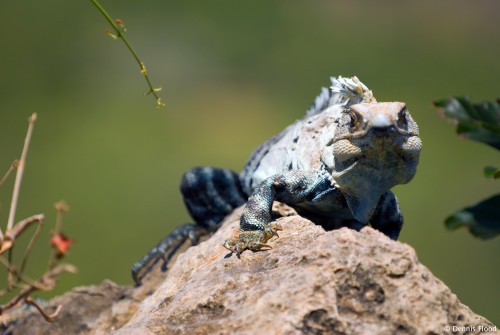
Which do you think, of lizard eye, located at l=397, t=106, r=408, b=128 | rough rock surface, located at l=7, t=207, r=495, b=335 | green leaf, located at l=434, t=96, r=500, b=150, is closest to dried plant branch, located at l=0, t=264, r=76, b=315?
rough rock surface, located at l=7, t=207, r=495, b=335

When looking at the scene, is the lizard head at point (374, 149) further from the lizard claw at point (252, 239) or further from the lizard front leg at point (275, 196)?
the lizard claw at point (252, 239)

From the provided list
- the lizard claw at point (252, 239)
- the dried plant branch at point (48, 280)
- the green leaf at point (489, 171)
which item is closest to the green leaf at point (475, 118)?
the green leaf at point (489, 171)

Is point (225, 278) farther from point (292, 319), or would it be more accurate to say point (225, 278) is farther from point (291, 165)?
point (291, 165)

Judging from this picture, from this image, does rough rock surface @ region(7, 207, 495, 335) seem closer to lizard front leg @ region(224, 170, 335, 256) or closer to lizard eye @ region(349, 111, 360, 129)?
lizard front leg @ region(224, 170, 335, 256)

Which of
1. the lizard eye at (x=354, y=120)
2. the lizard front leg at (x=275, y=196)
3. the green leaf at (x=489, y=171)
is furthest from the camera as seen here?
the lizard front leg at (x=275, y=196)

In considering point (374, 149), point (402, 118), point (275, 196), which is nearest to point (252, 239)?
point (275, 196)

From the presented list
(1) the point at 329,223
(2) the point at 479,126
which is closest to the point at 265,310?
(2) the point at 479,126

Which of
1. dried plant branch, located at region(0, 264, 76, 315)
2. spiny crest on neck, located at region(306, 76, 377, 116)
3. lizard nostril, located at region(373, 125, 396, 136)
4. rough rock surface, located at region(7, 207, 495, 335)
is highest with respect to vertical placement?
spiny crest on neck, located at region(306, 76, 377, 116)
